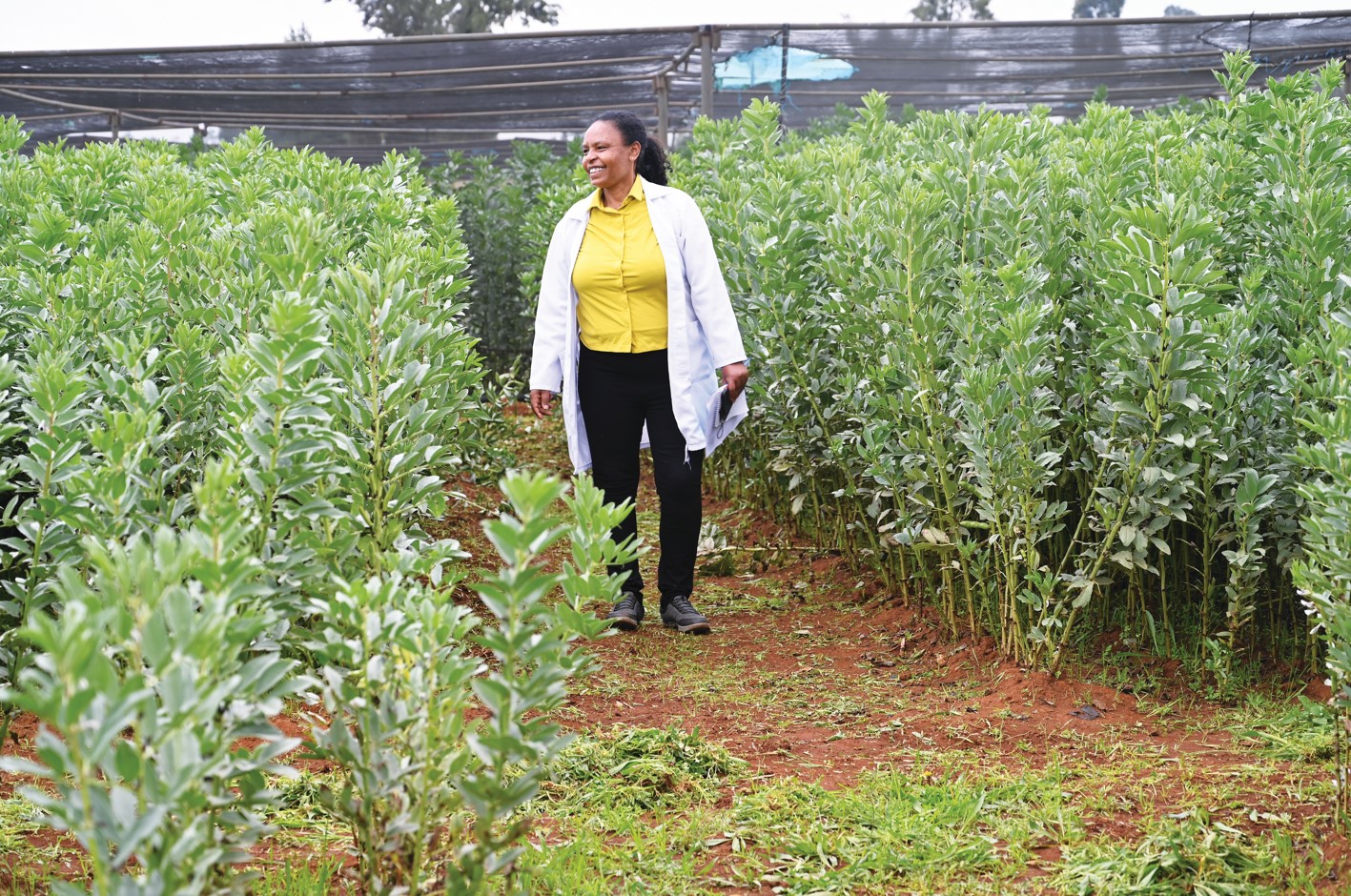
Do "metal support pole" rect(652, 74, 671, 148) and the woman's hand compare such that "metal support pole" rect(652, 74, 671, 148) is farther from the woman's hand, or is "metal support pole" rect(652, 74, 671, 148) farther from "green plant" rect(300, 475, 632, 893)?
"green plant" rect(300, 475, 632, 893)

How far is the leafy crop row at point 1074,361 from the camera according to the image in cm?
A: 408

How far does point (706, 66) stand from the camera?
12531 millimetres

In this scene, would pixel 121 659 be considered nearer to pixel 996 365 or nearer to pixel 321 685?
pixel 321 685

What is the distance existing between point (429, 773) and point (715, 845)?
3.47ft

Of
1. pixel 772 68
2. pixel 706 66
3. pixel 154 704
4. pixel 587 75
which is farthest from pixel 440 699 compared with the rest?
pixel 587 75

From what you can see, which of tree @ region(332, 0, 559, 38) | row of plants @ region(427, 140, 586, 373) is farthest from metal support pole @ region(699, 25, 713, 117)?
tree @ region(332, 0, 559, 38)

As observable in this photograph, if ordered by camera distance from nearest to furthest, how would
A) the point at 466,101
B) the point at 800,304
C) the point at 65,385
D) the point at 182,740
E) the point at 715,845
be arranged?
the point at 182,740, the point at 65,385, the point at 715,845, the point at 800,304, the point at 466,101

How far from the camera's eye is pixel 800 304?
577cm

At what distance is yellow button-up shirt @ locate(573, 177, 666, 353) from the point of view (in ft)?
17.0

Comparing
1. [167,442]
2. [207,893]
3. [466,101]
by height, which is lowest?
[207,893]

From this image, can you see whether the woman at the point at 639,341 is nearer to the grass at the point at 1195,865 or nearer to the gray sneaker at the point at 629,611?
the gray sneaker at the point at 629,611

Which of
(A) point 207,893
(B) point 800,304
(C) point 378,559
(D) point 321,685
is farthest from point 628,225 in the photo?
(A) point 207,893

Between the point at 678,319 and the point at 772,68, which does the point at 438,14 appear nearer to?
the point at 772,68

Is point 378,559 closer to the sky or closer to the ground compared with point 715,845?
closer to the sky
